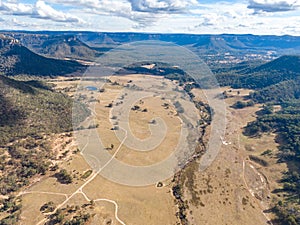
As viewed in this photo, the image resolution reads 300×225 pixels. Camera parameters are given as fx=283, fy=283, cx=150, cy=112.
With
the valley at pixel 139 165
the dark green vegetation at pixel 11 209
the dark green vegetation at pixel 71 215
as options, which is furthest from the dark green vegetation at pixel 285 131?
the dark green vegetation at pixel 11 209

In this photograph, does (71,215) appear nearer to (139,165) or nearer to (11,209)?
(11,209)

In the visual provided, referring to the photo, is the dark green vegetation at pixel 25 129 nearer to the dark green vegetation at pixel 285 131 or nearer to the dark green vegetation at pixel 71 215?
the dark green vegetation at pixel 71 215

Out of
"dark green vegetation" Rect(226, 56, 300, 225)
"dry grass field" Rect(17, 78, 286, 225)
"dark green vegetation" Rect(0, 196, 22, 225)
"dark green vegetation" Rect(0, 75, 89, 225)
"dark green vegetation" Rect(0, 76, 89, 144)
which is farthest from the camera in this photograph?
"dark green vegetation" Rect(0, 76, 89, 144)

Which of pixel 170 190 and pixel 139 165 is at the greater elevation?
pixel 170 190

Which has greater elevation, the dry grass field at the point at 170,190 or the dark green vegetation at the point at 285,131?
the dark green vegetation at the point at 285,131

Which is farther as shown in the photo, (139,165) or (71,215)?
(139,165)

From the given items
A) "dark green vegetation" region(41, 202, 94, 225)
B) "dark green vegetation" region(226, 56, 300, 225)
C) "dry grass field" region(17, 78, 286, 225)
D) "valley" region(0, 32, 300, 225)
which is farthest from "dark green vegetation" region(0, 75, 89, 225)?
"dark green vegetation" region(226, 56, 300, 225)

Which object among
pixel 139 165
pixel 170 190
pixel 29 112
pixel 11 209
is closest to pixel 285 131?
pixel 139 165

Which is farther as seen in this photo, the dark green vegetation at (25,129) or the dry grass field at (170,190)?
the dark green vegetation at (25,129)

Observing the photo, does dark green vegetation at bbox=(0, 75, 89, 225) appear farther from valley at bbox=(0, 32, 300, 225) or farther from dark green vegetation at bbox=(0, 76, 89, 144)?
valley at bbox=(0, 32, 300, 225)

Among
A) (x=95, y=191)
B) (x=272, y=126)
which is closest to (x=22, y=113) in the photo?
(x=95, y=191)

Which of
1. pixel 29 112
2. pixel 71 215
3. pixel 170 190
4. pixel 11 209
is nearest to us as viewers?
pixel 71 215
